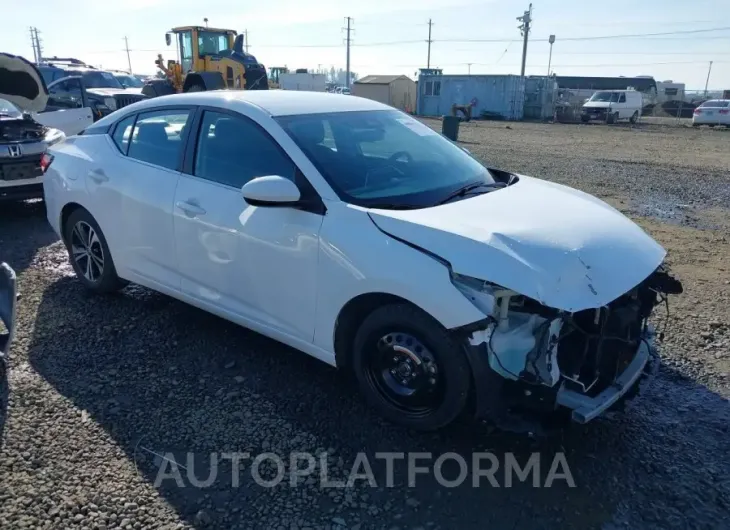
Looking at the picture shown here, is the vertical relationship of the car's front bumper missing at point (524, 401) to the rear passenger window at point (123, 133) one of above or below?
below

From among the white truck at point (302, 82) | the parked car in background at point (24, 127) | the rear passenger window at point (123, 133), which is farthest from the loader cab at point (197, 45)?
the white truck at point (302, 82)

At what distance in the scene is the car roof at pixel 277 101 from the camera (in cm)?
378

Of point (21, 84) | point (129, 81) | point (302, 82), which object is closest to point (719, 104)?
point (129, 81)

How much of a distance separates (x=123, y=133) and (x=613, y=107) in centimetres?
3132

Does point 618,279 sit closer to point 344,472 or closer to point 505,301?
point 505,301

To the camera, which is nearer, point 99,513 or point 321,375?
point 99,513

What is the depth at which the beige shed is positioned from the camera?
3981cm

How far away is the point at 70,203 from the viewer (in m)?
4.81

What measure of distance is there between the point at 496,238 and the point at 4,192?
21.6ft

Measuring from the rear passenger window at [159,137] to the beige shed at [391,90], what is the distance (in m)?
36.2

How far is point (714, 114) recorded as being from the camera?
28141 mm

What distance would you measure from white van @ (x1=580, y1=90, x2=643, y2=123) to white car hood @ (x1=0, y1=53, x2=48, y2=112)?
94.5 feet

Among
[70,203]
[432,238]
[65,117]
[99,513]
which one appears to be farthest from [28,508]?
[65,117]
